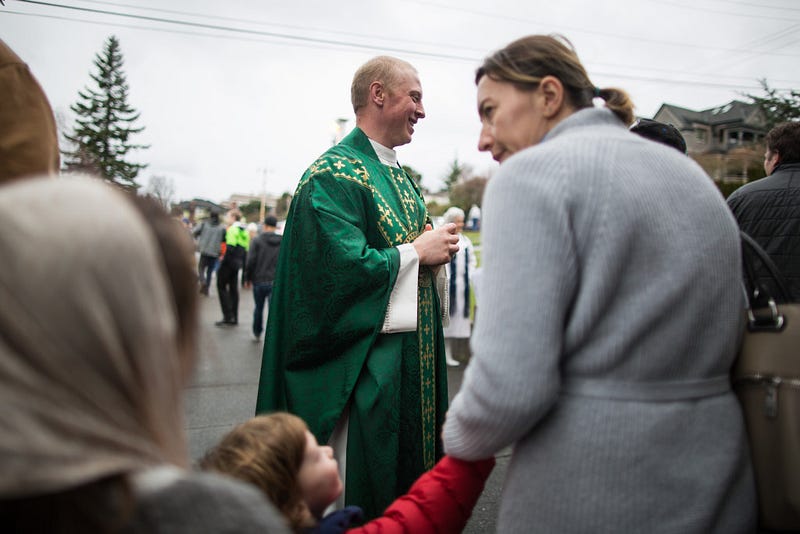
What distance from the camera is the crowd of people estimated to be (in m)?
0.62

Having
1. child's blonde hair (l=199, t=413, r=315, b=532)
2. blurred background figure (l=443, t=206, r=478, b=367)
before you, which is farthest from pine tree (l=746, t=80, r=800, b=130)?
child's blonde hair (l=199, t=413, r=315, b=532)

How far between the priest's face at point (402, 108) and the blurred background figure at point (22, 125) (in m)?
1.49

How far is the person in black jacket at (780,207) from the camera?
2.88 metres

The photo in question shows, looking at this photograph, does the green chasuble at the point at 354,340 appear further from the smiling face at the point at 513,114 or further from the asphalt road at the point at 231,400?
the smiling face at the point at 513,114

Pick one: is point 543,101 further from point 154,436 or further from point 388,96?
point 388,96

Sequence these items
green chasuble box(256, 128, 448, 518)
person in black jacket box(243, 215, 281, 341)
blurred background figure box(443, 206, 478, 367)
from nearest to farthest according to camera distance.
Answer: green chasuble box(256, 128, 448, 518)
blurred background figure box(443, 206, 478, 367)
person in black jacket box(243, 215, 281, 341)

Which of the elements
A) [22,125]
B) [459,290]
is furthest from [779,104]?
[22,125]

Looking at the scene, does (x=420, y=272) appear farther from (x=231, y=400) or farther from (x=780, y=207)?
(x=231, y=400)

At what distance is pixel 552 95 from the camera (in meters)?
1.33

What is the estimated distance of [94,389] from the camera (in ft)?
2.05

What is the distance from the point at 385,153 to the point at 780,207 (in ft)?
6.56

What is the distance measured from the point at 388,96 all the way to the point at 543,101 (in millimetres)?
1407

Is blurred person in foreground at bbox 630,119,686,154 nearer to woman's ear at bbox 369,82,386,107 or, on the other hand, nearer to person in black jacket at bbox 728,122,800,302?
person in black jacket at bbox 728,122,800,302

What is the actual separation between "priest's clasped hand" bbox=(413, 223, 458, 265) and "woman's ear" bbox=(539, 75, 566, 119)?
3.52 ft
